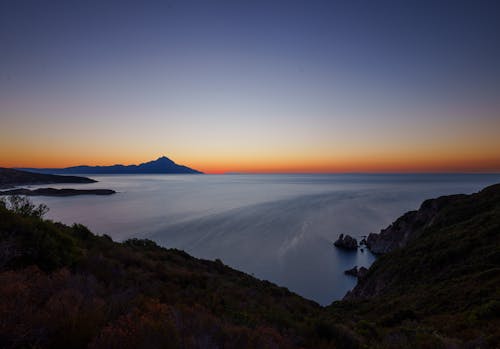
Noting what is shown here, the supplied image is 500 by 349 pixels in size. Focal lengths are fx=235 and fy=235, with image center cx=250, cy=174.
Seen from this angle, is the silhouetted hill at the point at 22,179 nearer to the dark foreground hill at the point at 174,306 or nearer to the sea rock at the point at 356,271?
the sea rock at the point at 356,271

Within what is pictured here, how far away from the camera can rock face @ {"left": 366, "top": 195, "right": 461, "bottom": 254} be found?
33.2 metres

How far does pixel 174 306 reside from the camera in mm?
4594

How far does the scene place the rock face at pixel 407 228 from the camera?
109ft

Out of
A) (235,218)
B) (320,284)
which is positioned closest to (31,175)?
(235,218)

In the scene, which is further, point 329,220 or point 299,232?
point 329,220

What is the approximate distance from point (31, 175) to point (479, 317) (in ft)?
650

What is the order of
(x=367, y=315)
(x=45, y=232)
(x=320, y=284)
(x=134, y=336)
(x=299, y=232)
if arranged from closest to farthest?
(x=134, y=336), (x=45, y=232), (x=367, y=315), (x=320, y=284), (x=299, y=232)

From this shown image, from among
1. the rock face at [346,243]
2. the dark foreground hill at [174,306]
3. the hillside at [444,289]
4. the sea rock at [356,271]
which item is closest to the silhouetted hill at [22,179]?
the rock face at [346,243]

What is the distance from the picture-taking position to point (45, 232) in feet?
20.2

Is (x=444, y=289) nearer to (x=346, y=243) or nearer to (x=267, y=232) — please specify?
(x=346, y=243)

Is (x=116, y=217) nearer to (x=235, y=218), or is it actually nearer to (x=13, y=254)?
(x=235, y=218)

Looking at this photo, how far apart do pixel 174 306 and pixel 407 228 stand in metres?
41.0

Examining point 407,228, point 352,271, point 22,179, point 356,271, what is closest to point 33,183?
point 22,179

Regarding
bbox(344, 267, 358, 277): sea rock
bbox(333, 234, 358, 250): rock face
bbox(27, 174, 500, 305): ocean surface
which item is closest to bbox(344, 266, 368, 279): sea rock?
bbox(344, 267, 358, 277): sea rock
